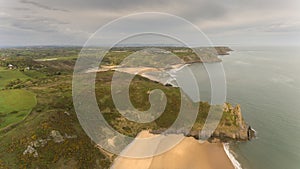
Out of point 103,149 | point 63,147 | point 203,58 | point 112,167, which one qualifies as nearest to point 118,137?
point 103,149

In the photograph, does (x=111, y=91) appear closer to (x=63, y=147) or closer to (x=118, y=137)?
(x=118, y=137)

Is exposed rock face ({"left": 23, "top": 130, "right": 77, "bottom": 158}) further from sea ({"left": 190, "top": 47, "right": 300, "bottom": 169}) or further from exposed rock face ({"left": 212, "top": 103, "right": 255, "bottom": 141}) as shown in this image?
sea ({"left": 190, "top": 47, "right": 300, "bottom": 169})

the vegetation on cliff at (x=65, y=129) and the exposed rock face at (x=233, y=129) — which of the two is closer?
the vegetation on cliff at (x=65, y=129)

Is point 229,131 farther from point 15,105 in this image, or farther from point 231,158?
point 15,105

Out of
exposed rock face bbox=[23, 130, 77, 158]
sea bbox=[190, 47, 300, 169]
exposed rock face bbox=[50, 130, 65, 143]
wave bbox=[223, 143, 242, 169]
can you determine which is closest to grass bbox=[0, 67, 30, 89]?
exposed rock face bbox=[50, 130, 65, 143]

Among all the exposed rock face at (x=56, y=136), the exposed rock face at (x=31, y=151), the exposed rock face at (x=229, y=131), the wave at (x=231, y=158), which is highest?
the exposed rock face at (x=56, y=136)

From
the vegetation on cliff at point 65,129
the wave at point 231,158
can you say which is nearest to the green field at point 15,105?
the vegetation on cliff at point 65,129

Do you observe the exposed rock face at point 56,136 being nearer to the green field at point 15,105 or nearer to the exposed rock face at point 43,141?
the exposed rock face at point 43,141
